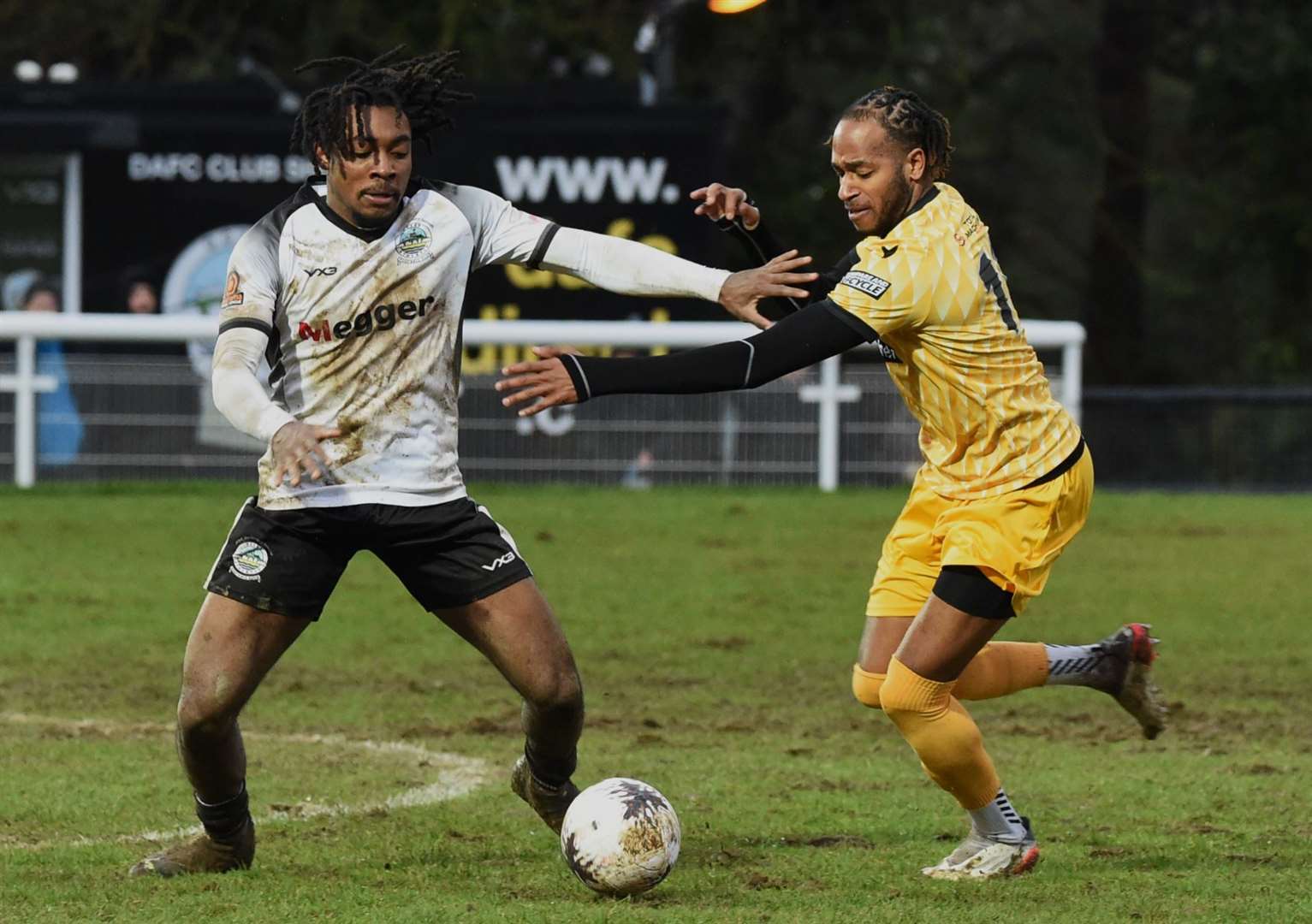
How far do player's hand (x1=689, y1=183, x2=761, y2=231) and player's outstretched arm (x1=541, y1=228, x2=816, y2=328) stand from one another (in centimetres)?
23

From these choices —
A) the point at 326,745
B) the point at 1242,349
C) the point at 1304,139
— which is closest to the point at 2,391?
the point at 326,745

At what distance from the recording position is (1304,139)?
30438 millimetres

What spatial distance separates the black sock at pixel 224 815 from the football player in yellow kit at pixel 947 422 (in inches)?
78.9

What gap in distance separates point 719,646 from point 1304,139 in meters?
20.7

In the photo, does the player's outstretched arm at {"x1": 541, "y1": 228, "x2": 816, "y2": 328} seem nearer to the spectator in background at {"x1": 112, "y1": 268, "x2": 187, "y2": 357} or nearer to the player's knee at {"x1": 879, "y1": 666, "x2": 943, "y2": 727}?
the player's knee at {"x1": 879, "y1": 666, "x2": 943, "y2": 727}

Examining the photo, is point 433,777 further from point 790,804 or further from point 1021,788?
point 1021,788

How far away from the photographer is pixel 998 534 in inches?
263

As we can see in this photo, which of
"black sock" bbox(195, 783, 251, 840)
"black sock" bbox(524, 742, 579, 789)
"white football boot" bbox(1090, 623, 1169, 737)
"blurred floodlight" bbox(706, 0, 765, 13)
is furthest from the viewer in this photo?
"blurred floodlight" bbox(706, 0, 765, 13)

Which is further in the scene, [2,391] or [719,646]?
[2,391]

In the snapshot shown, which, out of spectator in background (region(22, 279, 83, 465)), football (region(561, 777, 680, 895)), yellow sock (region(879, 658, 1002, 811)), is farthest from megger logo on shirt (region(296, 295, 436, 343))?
spectator in background (region(22, 279, 83, 465))

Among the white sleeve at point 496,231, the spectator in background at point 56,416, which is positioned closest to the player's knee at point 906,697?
the white sleeve at point 496,231

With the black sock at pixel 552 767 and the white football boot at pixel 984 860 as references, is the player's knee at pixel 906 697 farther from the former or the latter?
the black sock at pixel 552 767

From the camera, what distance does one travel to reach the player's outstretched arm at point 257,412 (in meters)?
5.96

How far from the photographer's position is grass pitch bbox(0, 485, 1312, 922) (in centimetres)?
666
